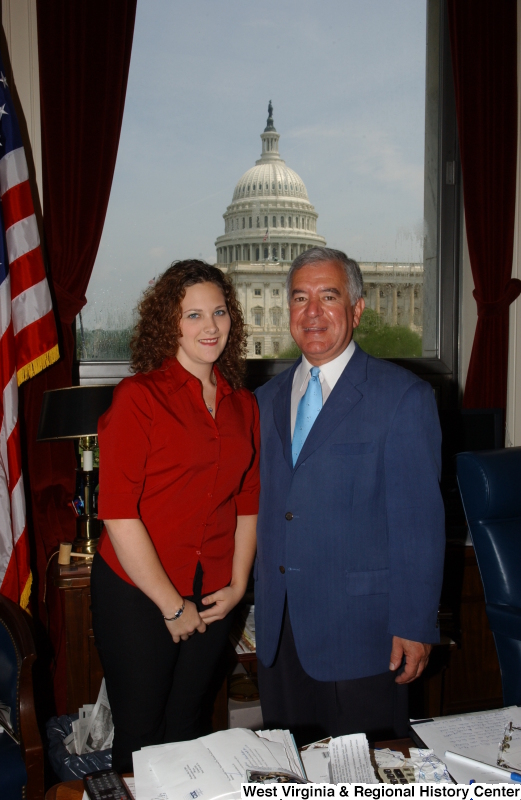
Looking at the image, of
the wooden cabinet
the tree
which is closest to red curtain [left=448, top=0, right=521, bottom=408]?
the tree

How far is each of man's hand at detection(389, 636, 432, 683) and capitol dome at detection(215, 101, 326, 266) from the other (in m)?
2.02

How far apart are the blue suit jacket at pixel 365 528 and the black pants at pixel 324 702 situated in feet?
0.16

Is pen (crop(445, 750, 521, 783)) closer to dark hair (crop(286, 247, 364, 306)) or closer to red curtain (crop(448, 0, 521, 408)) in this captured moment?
dark hair (crop(286, 247, 364, 306))

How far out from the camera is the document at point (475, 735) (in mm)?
1079

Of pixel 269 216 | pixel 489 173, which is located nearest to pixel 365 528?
pixel 269 216

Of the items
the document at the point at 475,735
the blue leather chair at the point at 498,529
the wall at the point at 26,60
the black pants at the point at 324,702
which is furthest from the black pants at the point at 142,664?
the wall at the point at 26,60

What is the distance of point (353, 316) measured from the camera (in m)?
1.59

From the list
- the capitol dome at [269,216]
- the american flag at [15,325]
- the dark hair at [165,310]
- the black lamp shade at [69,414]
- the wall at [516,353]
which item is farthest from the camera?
the wall at [516,353]

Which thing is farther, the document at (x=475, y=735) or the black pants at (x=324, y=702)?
the black pants at (x=324, y=702)

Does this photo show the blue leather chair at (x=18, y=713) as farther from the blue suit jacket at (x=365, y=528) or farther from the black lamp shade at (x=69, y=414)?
the blue suit jacket at (x=365, y=528)

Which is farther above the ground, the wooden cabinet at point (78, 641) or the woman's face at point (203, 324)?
the woman's face at point (203, 324)

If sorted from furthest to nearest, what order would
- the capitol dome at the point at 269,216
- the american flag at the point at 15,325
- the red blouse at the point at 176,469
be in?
1. the capitol dome at the point at 269,216
2. the american flag at the point at 15,325
3. the red blouse at the point at 176,469

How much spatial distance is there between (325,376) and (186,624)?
2.22 ft

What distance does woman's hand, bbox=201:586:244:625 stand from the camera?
60.3 inches
